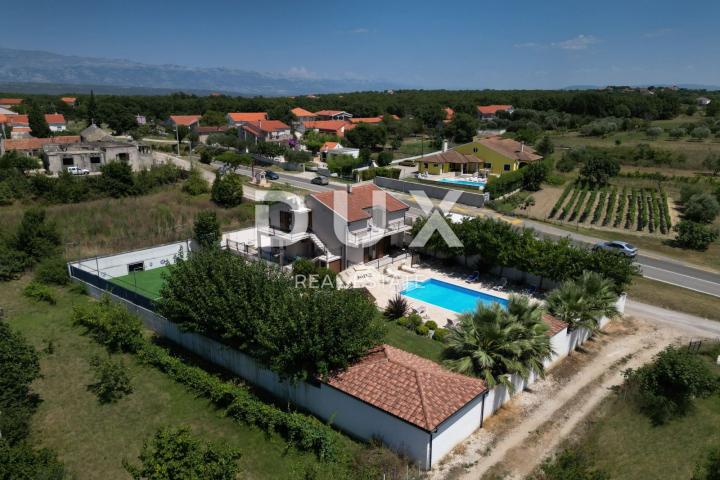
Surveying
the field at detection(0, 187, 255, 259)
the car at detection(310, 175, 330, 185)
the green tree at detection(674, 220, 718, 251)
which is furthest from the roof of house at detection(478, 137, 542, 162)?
the field at detection(0, 187, 255, 259)

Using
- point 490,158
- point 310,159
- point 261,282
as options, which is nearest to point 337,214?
point 261,282

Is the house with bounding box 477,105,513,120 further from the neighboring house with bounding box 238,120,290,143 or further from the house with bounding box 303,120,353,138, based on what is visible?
the neighboring house with bounding box 238,120,290,143

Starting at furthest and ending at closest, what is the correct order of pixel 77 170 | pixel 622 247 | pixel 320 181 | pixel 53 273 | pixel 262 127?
1. pixel 262 127
2. pixel 320 181
3. pixel 77 170
4. pixel 622 247
5. pixel 53 273

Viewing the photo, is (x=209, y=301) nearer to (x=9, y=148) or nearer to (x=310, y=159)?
(x=310, y=159)

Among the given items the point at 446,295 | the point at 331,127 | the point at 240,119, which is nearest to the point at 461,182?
the point at 446,295

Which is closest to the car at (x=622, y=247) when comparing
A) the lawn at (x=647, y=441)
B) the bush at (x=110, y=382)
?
the lawn at (x=647, y=441)

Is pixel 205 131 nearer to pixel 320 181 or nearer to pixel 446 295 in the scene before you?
pixel 320 181
